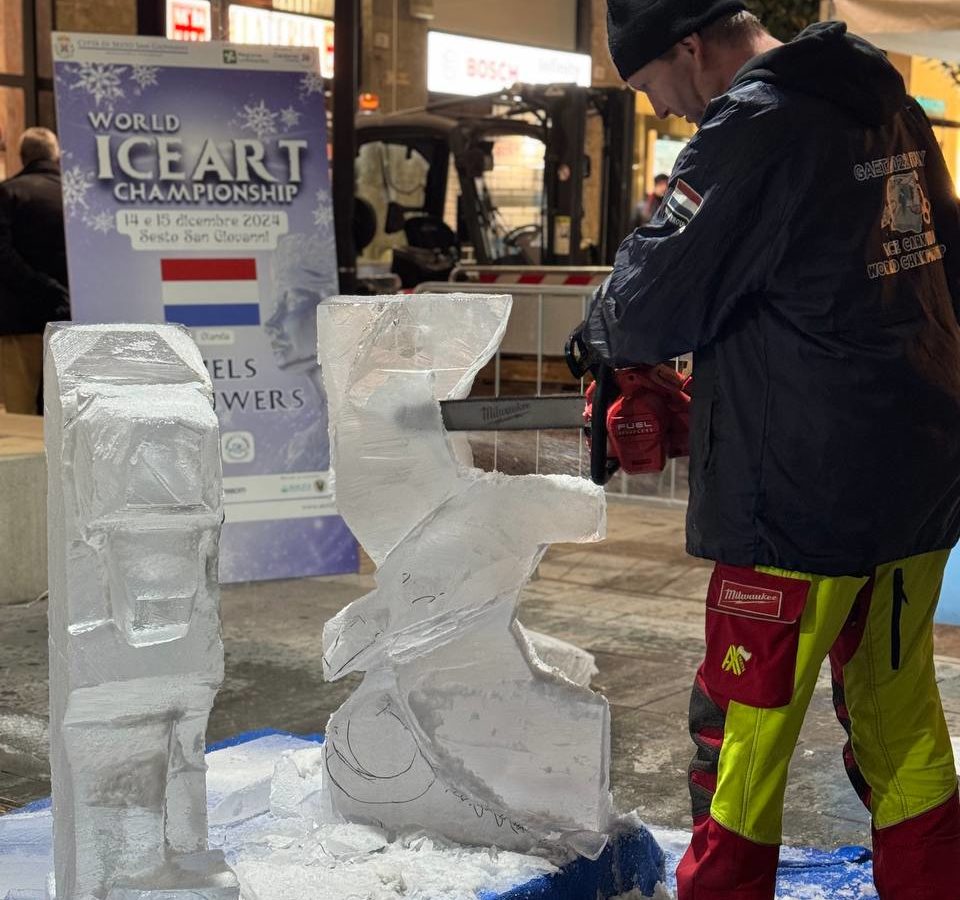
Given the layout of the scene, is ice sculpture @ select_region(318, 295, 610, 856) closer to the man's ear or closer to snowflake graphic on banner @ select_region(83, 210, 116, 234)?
the man's ear

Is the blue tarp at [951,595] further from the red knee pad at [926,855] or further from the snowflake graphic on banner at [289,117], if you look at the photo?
the snowflake graphic on banner at [289,117]

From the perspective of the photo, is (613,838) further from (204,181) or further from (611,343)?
(204,181)

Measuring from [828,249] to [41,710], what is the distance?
3092 mm

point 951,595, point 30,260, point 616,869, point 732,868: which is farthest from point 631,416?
point 30,260

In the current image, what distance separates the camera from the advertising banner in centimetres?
579

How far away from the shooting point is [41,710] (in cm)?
464

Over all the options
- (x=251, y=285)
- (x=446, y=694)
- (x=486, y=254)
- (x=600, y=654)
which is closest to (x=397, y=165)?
(x=486, y=254)

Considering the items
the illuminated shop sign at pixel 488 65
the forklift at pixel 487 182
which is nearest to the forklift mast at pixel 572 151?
the forklift at pixel 487 182

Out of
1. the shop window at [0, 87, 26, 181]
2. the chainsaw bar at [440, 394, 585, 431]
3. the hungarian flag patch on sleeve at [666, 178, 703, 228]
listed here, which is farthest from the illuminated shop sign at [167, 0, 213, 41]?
the hungarian flag patch on sleeve at [666, 178, 703, 228]

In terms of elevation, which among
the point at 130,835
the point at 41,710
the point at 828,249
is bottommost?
the point at 41,710

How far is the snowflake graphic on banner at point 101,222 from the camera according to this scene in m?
5.82

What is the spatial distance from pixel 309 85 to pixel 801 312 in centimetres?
394

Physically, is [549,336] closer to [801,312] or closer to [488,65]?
[801,312]

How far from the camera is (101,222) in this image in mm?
5836
